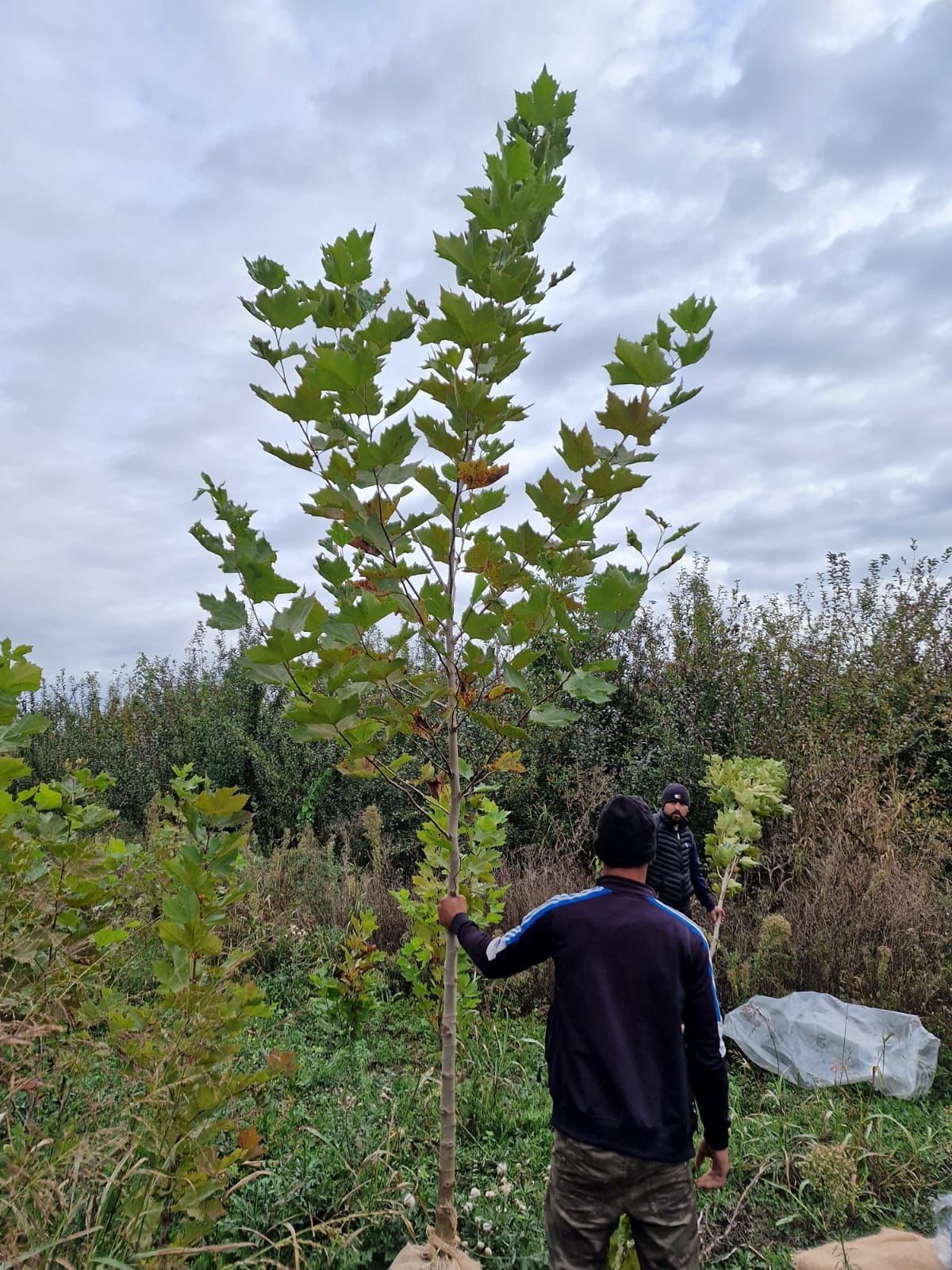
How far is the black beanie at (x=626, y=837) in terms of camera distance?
2262 mm

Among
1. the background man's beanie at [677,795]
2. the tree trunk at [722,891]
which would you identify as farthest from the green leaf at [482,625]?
the background man's beanie at [677,795]

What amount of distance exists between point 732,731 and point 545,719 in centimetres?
617

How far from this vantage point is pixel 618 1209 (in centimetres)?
211

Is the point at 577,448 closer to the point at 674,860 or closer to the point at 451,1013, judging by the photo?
the point at 451,1013

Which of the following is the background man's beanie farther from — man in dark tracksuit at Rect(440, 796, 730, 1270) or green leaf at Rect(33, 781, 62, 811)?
green leaf at Rect(33, 781, 62, 811)

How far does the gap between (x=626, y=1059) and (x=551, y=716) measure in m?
0.91

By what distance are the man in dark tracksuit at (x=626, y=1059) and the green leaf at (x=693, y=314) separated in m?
1.26

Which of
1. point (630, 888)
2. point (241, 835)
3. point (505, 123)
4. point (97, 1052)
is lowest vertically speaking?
point (97, 1052)

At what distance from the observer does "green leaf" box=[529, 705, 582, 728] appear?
207cm

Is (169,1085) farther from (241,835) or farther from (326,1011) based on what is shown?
(326,1011)

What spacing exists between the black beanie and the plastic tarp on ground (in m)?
2.52

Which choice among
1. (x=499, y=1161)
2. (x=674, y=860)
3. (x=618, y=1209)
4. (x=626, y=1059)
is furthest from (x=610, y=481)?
(x=674, y=860)

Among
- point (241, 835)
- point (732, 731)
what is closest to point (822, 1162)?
point (241, 835)

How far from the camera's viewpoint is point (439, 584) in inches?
77.7
